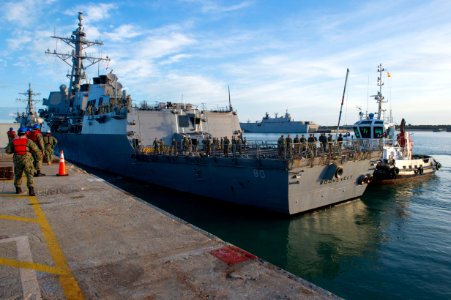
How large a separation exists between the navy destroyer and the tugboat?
6.64 m

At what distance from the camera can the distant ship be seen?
114 metres

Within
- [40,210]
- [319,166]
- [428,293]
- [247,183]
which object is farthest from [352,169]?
[40,210]

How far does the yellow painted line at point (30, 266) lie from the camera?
371 cm

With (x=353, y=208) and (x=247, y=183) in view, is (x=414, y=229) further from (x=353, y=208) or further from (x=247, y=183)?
(x=247, y=183)

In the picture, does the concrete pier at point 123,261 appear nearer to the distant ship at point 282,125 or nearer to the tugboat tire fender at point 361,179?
the tugboat tire fender at point 361,179

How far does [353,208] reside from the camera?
14914 millimetres

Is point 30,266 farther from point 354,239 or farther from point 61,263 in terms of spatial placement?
point 354,239

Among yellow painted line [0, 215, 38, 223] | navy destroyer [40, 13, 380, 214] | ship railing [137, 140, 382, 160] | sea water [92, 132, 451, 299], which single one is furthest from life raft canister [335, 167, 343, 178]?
yellow painted line [0, 215, 38, 223]

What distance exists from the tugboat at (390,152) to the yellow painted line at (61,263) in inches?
803

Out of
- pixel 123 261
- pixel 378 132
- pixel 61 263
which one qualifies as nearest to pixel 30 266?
pixel 61 263

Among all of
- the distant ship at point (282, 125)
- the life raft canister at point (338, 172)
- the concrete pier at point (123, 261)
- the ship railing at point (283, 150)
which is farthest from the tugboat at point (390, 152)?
the distant ship at point (282, 125)

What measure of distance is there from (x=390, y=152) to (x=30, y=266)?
78.0ft

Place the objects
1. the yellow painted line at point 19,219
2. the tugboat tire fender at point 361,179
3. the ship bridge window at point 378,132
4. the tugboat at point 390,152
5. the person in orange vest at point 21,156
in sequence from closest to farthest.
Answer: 1. the yellow painted line at point 19,219
2. the person in orange vest at point 21,156
3. the tugboat tire fender at point 361,179
4. the tugboat at point 390,152
5. the ship bridge window at point 378,132

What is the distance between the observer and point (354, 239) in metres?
10.8
